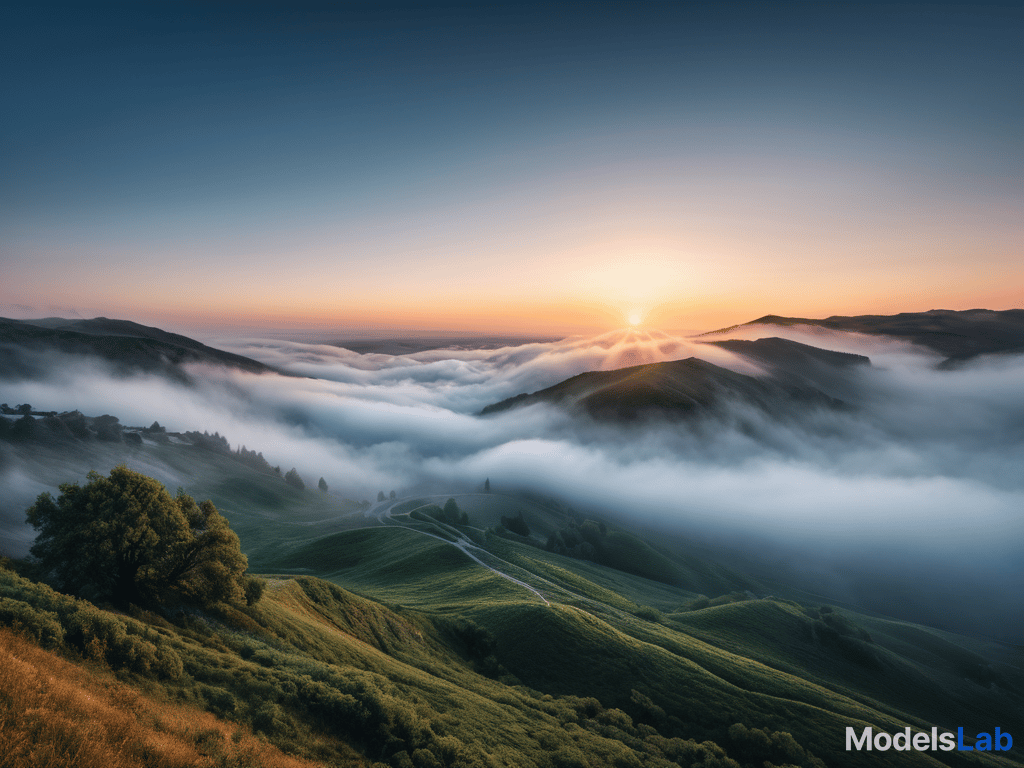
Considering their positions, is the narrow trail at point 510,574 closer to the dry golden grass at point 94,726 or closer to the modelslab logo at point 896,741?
the modelslab logo at point 896,741

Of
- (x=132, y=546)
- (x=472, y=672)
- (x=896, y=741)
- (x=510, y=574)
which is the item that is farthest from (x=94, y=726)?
(x=510, y=574)

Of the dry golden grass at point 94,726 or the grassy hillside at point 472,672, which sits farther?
the grassy hillside at point 472,672

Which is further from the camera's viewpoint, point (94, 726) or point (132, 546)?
point (132, 546)

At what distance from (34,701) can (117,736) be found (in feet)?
11.1

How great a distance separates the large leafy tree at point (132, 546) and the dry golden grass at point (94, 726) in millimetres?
16824

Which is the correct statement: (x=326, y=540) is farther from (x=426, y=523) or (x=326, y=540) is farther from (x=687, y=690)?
(x=687, y=690)

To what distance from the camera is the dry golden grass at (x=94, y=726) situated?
655 inches

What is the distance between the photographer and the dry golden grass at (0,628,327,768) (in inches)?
655

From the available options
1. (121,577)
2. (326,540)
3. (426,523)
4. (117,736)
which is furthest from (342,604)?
(426,523)

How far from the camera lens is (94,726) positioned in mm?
Result: 18578

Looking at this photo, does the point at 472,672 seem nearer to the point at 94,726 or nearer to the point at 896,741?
the point at 94,726

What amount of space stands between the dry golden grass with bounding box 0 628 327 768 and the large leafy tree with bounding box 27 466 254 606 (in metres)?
16.8

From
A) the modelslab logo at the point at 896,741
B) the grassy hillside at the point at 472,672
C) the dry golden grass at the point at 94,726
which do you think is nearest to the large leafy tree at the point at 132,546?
the grassy hillside at the point at 472,672

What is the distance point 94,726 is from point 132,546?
25880mm
